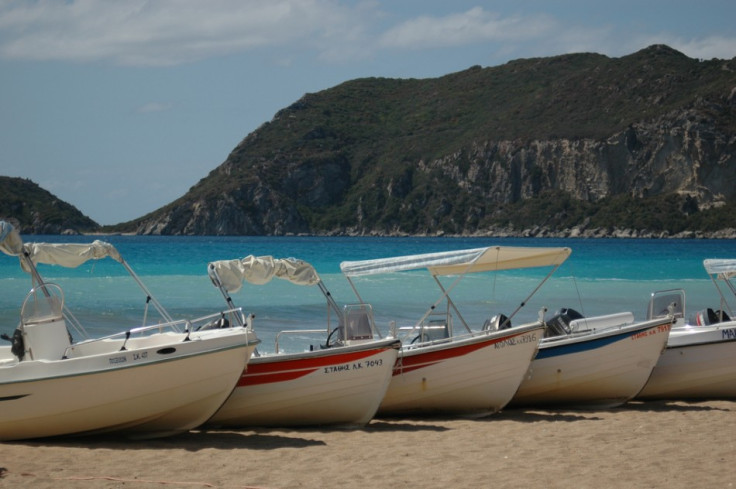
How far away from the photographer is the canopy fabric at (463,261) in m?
12.1

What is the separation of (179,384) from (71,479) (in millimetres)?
1870

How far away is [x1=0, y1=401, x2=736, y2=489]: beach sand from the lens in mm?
8602

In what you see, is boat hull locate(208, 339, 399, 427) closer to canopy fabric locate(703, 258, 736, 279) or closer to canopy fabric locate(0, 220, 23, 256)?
canopy fabric locate(0, 220, 23, 256)

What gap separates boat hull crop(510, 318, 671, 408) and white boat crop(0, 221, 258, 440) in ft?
13.5

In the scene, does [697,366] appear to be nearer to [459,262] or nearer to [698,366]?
[698,366]

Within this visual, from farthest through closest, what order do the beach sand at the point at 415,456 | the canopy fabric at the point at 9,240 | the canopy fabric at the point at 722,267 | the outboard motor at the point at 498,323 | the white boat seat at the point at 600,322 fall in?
the canopy fabric at the point at 722,267 → the white boat seat at the point at 600,322 → the outboard motor at the point at 498,323 → the canopy fabric at the point at 9,240 → the beach sand at the point at 415,456

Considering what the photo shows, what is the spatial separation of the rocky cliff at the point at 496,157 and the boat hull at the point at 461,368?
326ft

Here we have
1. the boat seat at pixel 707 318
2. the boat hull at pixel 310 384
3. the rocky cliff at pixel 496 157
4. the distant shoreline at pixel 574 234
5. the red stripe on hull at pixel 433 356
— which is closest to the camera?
the boat hull at pixel 310 384

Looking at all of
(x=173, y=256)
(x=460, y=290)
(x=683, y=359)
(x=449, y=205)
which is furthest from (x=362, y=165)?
(x=683, y=359)

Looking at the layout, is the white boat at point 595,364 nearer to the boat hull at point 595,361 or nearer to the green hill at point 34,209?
Result: the boat hull at point 595,361

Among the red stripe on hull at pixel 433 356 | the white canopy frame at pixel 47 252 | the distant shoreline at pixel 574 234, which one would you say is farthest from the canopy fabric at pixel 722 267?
the distant shoreline at pixel 574 234

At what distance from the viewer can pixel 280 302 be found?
30.0m

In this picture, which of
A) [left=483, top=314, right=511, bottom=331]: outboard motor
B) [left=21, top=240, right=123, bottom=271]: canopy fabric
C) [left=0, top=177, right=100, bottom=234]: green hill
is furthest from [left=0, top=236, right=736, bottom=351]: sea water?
[left=0, top=177, right=100, bottom=234]: green hill

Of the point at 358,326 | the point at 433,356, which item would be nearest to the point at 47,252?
the point at 358,326
